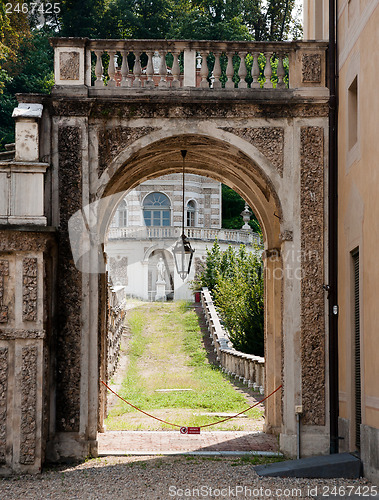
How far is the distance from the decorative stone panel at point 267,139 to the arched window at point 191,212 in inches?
1497

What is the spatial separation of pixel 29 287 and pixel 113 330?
42.6ft

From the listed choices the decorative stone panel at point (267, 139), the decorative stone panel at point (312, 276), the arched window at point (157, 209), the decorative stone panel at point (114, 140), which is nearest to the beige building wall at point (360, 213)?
the decorative stone panel at point (312, 276)

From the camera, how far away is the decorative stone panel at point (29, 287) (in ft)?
37.4

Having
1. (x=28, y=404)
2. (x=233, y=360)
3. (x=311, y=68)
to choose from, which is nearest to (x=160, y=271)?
(x=233, y=360)

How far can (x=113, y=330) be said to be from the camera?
79.5 ft

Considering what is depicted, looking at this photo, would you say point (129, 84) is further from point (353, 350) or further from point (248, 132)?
point (353, 350)

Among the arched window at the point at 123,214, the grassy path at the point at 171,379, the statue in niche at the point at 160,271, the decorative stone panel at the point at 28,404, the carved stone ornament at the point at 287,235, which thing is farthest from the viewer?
the arched window at the point at 123,214

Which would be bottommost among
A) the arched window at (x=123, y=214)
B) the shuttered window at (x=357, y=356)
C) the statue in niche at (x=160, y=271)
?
the shuttered window at (x=357, y=356)

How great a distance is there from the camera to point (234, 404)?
17953 millimetres

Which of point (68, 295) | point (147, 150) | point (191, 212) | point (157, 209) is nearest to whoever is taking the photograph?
point (68, 295)

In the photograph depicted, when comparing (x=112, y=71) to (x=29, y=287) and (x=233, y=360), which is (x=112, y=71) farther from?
(x=233, y=360)

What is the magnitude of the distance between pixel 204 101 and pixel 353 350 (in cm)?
480

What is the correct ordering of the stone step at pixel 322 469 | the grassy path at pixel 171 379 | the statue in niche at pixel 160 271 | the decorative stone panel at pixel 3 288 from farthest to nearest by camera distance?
the statue in niche at pixel 160 271
the grassy path at pixel 171 379
the decorative stone panel at pixel 3 288
the stone step at pixel 322 469

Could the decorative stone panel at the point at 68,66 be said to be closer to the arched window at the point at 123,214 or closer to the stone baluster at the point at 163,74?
the stone baluster at the point at 163,74
